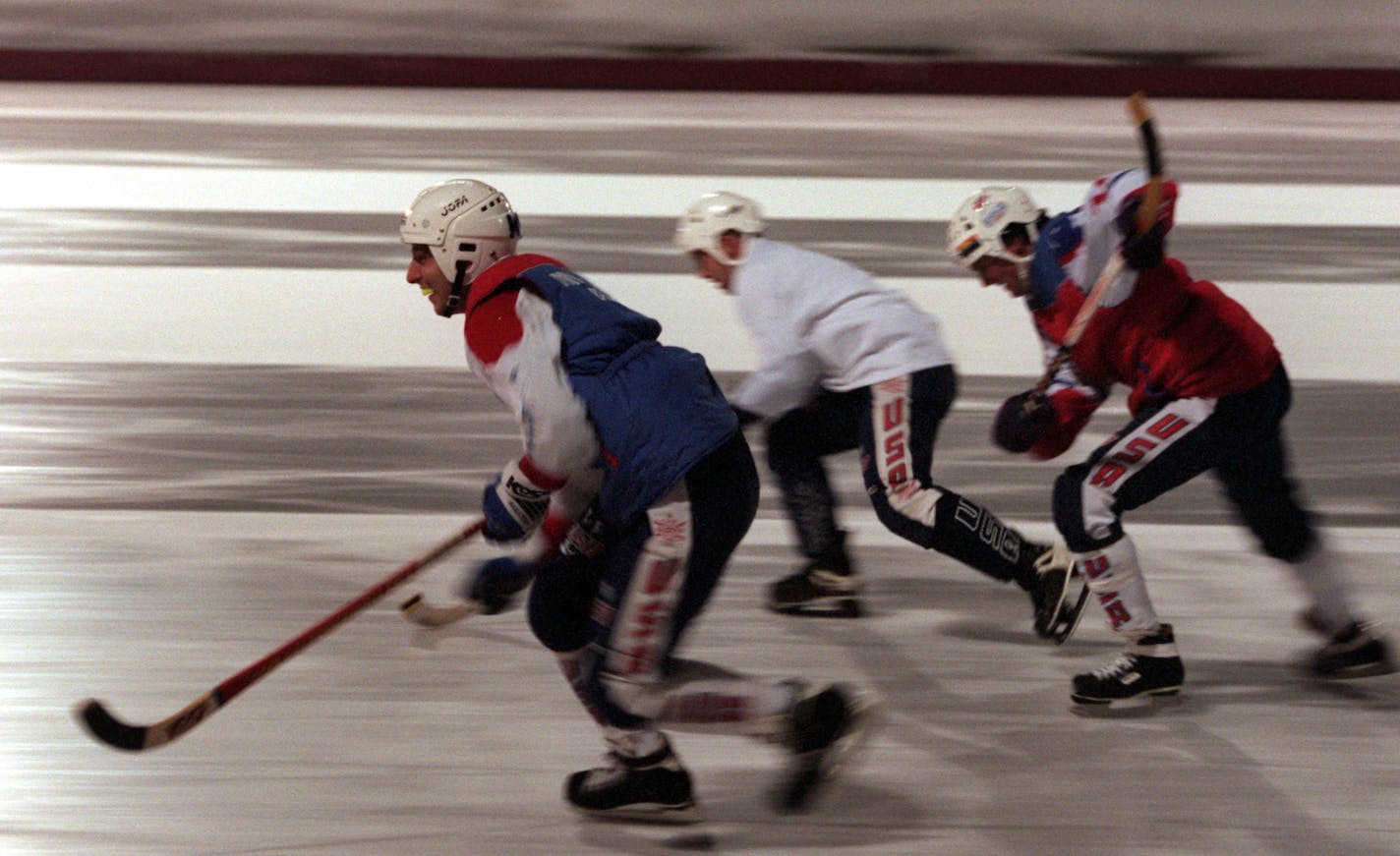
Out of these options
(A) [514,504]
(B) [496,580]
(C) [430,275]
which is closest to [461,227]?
(C) [430,275]

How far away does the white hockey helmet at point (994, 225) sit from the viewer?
4637 millimetres

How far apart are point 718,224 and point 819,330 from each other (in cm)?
47

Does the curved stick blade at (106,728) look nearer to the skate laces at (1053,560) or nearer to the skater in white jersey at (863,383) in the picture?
the skater in white jersey at (863,383)

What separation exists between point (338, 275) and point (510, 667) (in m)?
5.21

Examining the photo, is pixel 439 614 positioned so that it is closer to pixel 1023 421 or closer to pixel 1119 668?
pixel 1023 421

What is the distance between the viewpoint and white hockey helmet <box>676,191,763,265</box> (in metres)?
5.17

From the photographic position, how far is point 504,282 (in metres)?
3.69

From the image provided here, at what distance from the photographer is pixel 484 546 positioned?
19.7 feet

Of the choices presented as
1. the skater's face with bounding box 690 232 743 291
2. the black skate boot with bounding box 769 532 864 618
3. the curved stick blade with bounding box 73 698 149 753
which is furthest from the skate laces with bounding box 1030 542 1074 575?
the curved stick blade with bounding box 73 698 149 753

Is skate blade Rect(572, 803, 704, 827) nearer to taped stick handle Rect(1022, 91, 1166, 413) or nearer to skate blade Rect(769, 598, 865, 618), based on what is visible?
skate blade Rect(769, 598, 865, 618)

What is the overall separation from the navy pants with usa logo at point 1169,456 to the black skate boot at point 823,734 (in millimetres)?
949

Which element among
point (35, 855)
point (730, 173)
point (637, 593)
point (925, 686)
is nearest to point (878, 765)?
point (925, 686)

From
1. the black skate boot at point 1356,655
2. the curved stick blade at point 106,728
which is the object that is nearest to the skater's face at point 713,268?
the black skate boot at point 1356,655

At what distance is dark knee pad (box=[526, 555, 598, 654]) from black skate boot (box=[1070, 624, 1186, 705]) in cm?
153
